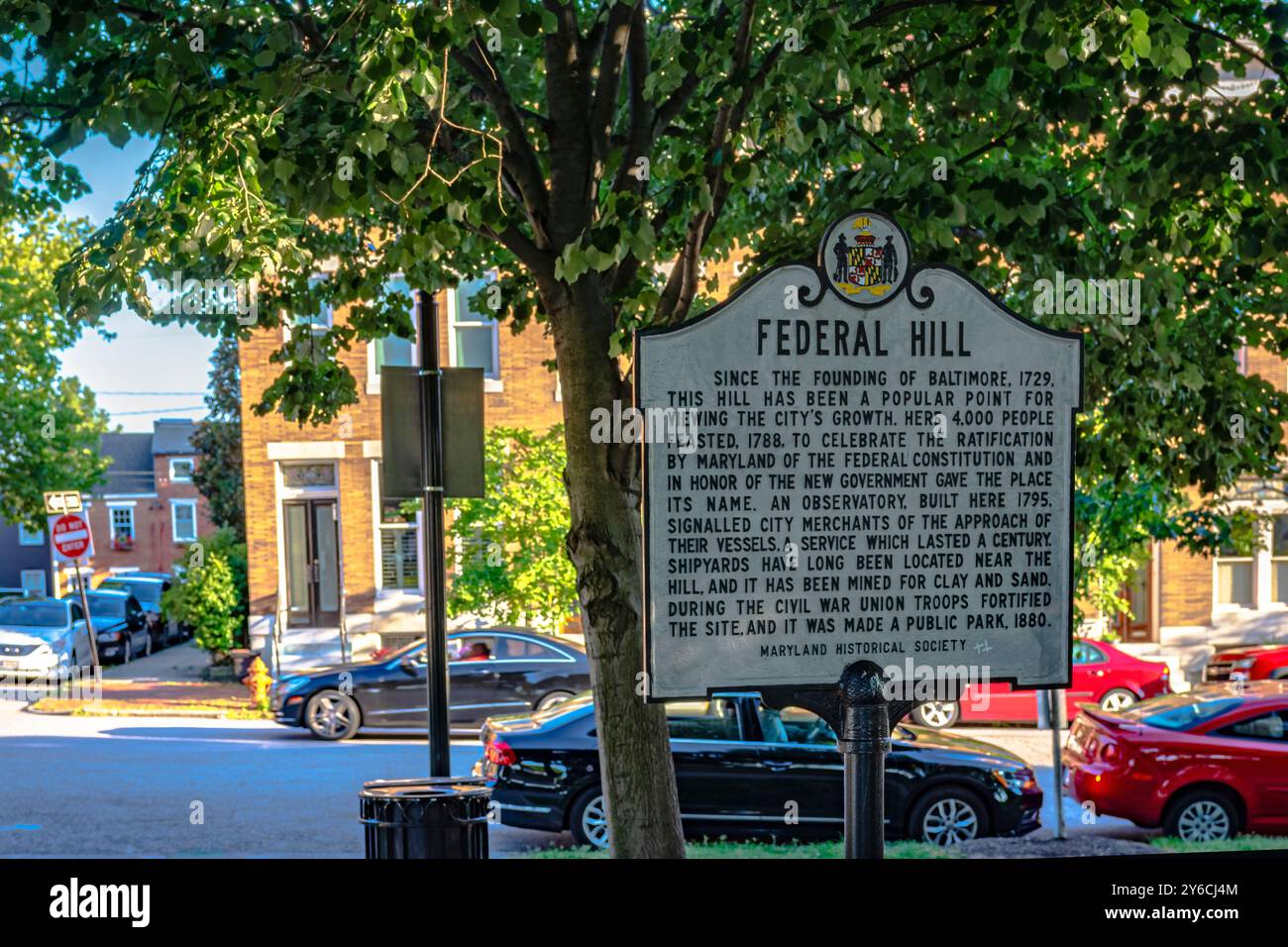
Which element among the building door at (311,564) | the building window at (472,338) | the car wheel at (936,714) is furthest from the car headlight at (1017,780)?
the building door at (311,564)

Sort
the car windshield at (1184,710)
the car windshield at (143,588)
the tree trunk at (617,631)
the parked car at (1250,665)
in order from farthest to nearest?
the car windshield at (143,588), the parked car at (1250,665), the car windshield at (1184,710), the tree trunk at (617,631)

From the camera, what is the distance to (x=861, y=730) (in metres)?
5.66

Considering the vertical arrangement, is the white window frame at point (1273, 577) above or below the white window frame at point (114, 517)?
above

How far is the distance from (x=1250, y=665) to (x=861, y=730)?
1829 centimetres

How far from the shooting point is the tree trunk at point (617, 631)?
724 centimetres

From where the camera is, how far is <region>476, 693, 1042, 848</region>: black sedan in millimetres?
12133

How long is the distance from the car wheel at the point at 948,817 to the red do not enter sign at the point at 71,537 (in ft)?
50.9

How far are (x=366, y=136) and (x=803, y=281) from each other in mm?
2087

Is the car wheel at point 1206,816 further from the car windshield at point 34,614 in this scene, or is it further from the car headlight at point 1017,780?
the car windshield at point 34,614

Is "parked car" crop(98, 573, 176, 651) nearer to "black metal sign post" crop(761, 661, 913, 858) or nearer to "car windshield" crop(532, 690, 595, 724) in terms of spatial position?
"car windshield" crop(532, 690, 595, 724)

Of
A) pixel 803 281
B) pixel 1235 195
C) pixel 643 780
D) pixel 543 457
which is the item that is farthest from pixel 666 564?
pixel 543 457

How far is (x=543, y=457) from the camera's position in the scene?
66.7ft
